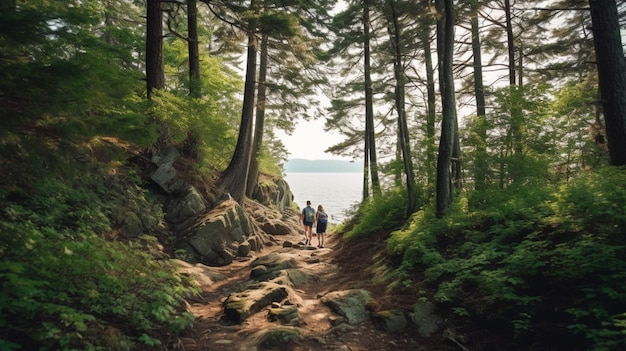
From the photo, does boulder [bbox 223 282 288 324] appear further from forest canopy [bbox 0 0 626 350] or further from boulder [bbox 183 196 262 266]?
boulder [bbox 183 196 262 266]

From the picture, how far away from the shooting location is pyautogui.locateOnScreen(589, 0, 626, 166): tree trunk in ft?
19.2

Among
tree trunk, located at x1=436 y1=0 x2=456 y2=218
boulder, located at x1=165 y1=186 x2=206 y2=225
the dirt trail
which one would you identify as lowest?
the dirt trail

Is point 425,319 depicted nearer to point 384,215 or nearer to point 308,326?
point 308,326

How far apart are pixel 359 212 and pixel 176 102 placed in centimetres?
882

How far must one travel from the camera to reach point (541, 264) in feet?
13.2

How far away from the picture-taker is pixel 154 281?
14.9 ft

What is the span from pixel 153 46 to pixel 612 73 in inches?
470

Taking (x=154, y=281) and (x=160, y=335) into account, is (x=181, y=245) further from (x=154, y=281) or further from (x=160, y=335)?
(x=160, y=335)

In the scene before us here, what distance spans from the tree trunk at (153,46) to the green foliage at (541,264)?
30.3 ft

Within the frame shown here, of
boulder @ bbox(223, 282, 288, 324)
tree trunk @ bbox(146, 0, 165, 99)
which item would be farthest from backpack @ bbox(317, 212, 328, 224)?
tree trunk @ bbox(146, 0, 165, 99)

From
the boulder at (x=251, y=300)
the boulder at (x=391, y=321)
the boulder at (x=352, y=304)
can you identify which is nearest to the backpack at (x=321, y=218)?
the boulder at (x=251, y=300)

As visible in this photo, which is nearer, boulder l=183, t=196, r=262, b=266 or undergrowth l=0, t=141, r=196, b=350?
undergrowth l=0, t=141, r=196, b=350

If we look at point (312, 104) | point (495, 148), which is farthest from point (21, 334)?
point (312, 104)

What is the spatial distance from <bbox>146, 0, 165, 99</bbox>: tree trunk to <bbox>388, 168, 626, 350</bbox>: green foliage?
924 cm
